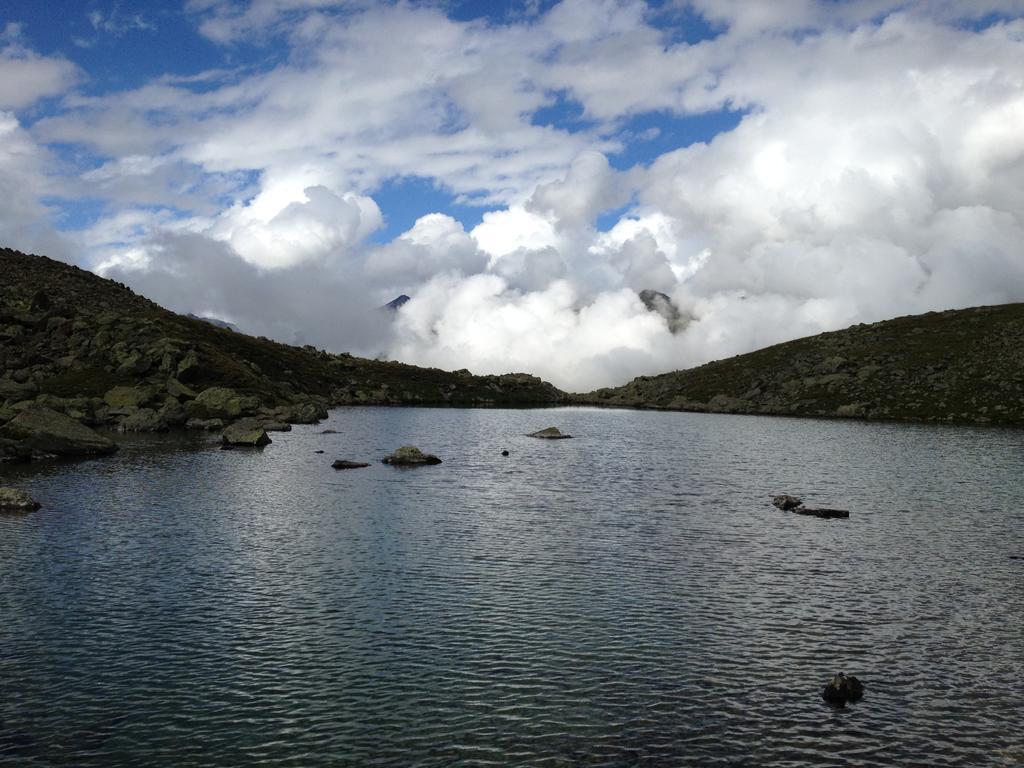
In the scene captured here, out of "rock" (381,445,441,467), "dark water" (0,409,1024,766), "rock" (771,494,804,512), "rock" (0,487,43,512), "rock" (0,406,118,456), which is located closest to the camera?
"dark water" (0,409,1024,766)

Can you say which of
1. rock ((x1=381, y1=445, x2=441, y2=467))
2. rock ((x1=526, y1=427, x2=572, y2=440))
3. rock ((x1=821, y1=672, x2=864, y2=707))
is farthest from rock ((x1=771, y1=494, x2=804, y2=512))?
rock ((x1=526, y1=427, x2=572, y2=440))

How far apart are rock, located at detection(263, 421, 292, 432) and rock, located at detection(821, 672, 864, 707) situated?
5455 inches

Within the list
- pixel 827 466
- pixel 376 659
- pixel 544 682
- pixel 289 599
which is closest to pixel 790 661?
pixel 544 682

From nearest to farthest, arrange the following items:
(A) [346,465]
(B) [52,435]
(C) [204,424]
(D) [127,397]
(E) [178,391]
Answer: (B) [52,435], (A) [346,465], (C) [204,424], (D) [127,397], (E) [178,391]

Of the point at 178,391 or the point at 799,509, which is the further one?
the point at 178,391

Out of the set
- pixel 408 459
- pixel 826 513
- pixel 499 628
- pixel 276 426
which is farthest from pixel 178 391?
pixel 499 628

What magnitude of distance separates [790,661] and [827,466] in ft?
270

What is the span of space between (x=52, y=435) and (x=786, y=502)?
87.7 meters

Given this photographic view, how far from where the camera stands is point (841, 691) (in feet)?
94.1

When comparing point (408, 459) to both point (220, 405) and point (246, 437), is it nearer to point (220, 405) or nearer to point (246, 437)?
point (246, 437)

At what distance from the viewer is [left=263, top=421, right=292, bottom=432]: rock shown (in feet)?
508

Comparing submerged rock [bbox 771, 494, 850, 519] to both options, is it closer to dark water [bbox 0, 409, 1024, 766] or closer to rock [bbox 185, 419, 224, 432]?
dark water [bbox 0, 409, 1024, 766]

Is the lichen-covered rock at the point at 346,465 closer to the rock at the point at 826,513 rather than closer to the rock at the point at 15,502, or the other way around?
the rock at the point at 15,502

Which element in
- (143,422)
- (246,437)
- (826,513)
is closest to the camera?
(826,513)
